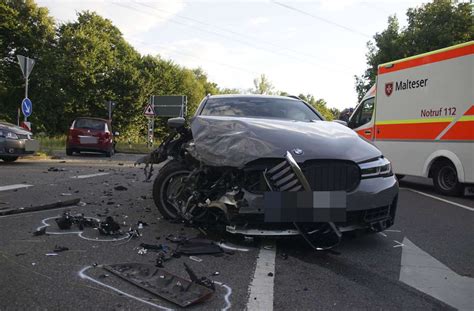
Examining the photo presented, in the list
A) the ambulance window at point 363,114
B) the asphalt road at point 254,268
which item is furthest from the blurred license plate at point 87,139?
the asphalt road at point 254,268

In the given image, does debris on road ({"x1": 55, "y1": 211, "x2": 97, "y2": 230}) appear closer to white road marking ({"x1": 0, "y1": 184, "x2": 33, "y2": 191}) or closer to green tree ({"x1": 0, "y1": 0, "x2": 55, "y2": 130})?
white road marking ({"x1": 0, "y1": 184, "x2": 33, "y2": 191})

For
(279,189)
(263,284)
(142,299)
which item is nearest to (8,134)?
(279,189)

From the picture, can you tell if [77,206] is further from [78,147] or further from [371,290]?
[78,147]

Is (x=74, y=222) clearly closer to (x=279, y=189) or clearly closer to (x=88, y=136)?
(x=279, y=189)

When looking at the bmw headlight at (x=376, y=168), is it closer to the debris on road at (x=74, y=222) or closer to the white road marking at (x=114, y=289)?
the white road marking at (x=114, y=289)

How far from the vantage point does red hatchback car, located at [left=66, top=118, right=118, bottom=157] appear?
17047 millimetres

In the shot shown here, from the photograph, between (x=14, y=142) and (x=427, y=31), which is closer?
(x=14, y=142)

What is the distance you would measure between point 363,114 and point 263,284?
948 cm

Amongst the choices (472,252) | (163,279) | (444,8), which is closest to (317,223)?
(163,279)

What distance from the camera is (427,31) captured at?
79.5 ft

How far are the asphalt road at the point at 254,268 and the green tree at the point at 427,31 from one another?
20.8 m

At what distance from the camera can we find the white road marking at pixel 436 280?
126 inches

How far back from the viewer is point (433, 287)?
3.43 metres

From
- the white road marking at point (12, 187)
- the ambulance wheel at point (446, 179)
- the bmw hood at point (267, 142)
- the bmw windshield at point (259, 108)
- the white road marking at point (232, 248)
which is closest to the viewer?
the bmw hood at point (267, 142)
